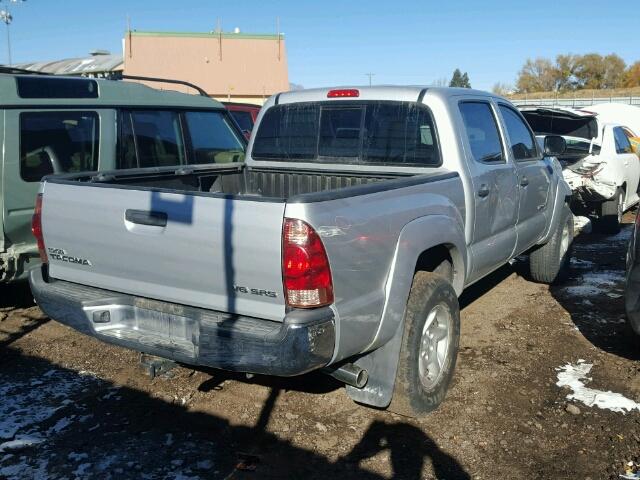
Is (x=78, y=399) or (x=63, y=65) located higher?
(x=63, y=65)

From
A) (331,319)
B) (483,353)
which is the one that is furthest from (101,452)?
(483,353)

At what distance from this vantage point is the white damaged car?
9.51m

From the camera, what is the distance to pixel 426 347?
3.92 metres

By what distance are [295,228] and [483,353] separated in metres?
2.65

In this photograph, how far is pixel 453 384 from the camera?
4.35m

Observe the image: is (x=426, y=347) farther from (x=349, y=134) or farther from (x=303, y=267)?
(x=349, y=134)

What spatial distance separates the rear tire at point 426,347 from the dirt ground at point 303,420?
0.15 m

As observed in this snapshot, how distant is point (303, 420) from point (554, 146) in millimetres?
3877

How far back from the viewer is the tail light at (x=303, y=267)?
112 inches

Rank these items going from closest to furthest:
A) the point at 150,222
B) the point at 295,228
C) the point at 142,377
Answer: the point at 295,228, the point at 150,222, the point at 142,377

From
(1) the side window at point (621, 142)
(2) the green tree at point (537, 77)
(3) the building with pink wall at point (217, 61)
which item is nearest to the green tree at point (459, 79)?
(2) the green tree at point (537, 77)

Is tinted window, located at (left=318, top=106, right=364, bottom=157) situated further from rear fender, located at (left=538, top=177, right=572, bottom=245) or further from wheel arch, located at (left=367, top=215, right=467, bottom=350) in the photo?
rear fender, located at (left=538, top=177, right=572, bottom=245)

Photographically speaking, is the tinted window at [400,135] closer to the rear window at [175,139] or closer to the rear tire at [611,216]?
the rear window at [175,139]

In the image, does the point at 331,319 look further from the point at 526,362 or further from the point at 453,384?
the point at 526,362
